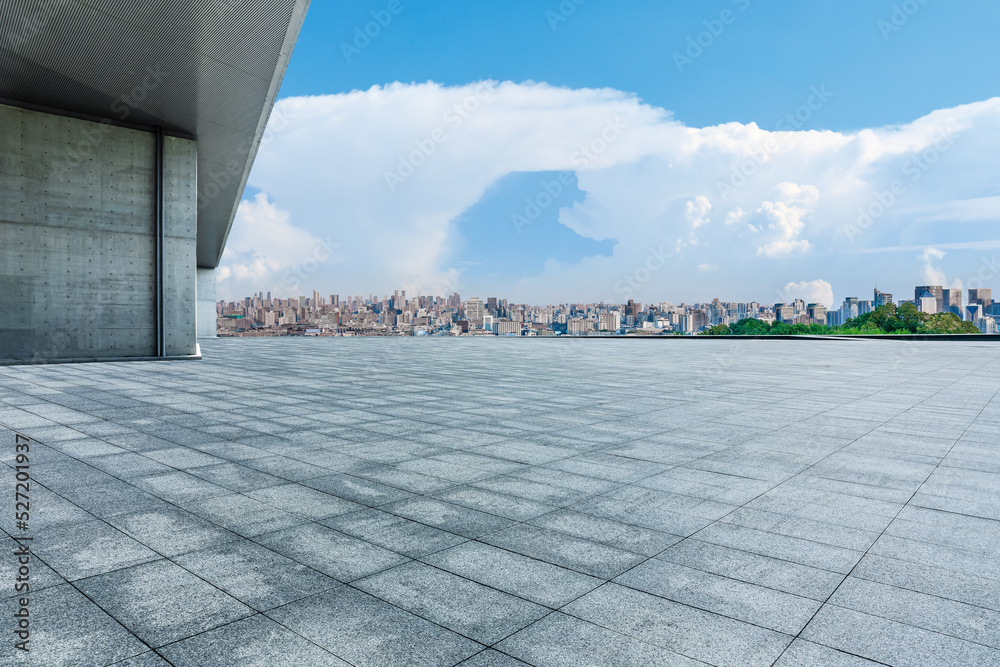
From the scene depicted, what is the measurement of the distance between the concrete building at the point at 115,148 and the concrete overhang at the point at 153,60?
1.5 inches

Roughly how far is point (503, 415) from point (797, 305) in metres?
62.3

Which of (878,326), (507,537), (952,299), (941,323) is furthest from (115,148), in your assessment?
(952,299)

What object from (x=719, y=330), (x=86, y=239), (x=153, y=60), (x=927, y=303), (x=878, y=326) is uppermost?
(x=153, y=60)

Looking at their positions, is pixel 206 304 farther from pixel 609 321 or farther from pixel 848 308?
pixel 848 308

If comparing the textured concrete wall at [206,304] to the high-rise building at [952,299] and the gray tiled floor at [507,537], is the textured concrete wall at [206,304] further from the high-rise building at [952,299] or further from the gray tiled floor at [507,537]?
the high-rise building at [952,299]

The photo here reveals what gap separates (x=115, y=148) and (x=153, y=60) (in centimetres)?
433

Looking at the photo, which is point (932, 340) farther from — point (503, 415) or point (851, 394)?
point (503, 415)

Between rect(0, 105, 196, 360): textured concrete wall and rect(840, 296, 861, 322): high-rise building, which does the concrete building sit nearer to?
rect(0, 105, 196, 360): textured concrete wall

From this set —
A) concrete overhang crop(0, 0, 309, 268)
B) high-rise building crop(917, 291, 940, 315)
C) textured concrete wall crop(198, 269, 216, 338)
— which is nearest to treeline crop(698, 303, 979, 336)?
high-rise building crop(917, 291, 940, 315)

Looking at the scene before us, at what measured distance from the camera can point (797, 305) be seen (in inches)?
2469

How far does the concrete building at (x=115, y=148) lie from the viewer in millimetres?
12531

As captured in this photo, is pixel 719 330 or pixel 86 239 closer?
pixel 86 239

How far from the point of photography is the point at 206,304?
4572 cm

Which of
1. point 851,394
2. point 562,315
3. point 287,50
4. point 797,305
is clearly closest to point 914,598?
point 851,394
